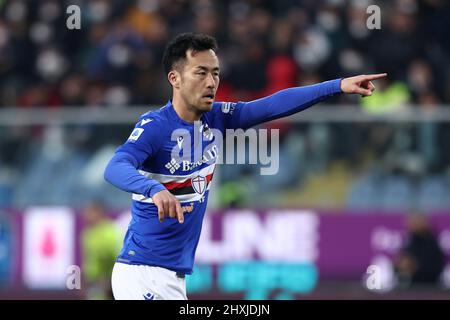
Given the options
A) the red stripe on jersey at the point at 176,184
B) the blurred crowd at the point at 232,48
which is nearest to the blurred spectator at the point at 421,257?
the blurred crowd at the point at 232,48

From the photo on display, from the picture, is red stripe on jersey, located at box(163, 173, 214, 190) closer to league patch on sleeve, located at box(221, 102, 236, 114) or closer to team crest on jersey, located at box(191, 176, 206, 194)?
team crest on jersey, located at box(191, 176, 206, 194)

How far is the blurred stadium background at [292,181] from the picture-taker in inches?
543

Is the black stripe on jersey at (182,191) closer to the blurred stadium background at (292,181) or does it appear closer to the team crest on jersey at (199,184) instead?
the team crest on jersey at (199,184)

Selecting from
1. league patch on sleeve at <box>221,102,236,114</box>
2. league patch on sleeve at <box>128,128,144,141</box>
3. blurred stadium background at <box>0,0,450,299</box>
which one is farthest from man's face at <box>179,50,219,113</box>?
blurred stadium background at <box>0,0,450,299</box>

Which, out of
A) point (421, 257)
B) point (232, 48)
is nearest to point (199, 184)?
point (421, 257)

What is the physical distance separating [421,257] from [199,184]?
22.9ft

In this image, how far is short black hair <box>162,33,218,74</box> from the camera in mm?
7512

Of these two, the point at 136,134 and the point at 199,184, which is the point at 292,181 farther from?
the point at 136,134

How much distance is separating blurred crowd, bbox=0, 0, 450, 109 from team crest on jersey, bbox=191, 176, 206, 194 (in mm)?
7039

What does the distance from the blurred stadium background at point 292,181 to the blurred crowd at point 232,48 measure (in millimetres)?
32

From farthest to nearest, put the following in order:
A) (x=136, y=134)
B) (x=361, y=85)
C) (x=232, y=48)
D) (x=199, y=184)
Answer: (x=232, y=48), (x=199, y=184), (x=361, y=85), (x=136, y=134)

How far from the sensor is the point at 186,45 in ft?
24.7

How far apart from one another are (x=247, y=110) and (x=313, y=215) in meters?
6.63

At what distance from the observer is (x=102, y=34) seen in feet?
55.1
